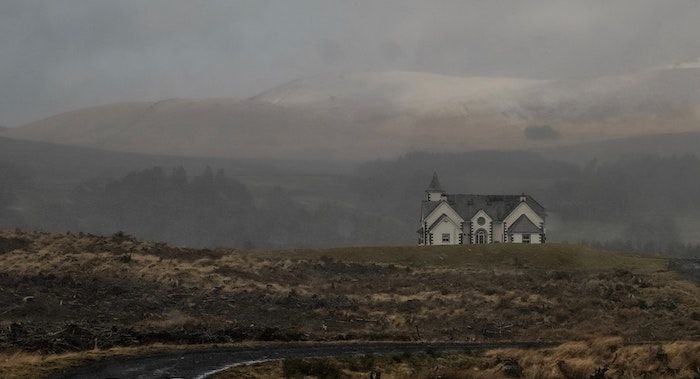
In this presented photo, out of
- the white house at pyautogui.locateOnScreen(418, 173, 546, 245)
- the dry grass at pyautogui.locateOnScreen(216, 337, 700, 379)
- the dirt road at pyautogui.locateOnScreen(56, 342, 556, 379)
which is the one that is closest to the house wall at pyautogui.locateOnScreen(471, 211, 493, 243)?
the white house at pyautogui.locateOnScreen(418, 173, 546, 245)

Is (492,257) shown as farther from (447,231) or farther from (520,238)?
(447,231)

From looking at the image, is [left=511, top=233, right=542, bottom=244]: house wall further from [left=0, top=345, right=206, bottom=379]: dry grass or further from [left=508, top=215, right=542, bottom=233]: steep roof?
[left=0, top=345, right=206, bottom=379]: dry grass

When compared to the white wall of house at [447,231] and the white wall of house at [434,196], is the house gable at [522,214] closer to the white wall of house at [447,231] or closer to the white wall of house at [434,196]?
the white wall of house at [447,231]

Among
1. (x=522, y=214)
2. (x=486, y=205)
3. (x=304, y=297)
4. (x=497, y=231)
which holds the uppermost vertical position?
(x=486, y=205)

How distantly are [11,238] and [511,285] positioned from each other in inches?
2002

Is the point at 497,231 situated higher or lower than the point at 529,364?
lower

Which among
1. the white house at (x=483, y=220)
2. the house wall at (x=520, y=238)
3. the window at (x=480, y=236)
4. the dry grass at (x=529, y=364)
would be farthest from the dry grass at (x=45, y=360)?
the house wall at (x=520, y=238)

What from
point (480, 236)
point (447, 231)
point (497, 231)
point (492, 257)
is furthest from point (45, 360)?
point (497, 231)

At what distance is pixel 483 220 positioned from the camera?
324ft

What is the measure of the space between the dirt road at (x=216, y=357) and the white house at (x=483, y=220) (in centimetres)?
6438

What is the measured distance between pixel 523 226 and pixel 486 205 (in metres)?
6.73

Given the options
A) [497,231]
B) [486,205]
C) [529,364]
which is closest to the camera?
[529,364]

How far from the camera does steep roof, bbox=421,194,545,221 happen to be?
98875mm

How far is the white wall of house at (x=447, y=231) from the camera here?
98.9 meters
